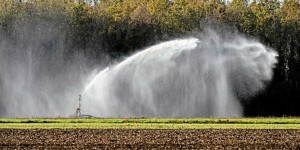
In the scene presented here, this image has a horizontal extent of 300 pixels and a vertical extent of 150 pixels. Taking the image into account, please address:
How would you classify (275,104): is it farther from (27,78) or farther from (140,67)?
(27,78)

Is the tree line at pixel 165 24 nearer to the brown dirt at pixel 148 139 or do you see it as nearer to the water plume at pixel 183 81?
the water plume at pixel 183 81

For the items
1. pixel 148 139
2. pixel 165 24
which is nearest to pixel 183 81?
pixel 165 24

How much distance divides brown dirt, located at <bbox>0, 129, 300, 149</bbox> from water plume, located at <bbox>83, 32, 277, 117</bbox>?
2934cm

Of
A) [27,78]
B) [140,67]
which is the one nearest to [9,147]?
[140,67]

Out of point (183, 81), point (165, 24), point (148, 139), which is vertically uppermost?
point (165, 24)

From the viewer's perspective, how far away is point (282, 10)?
299 ft

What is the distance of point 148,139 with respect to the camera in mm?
37688

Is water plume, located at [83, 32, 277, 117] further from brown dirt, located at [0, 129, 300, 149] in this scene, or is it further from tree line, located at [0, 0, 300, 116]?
brown dirt, located at [0, 129, 300, 149]

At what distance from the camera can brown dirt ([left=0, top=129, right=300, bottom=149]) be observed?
111 ft

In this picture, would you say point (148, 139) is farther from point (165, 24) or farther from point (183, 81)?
point (165, 24)

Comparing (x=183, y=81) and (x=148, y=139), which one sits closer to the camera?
(x=148, y=139)

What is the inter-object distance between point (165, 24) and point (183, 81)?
10.9 m

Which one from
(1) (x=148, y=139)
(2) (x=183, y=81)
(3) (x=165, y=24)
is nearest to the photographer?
(1) (x=148, y=139)

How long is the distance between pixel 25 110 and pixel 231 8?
1209 inches
